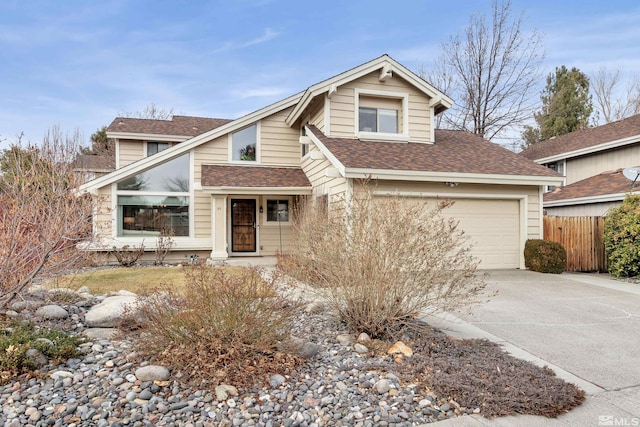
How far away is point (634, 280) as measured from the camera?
9.38m

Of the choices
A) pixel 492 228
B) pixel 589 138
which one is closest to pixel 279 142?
pixel 492 228

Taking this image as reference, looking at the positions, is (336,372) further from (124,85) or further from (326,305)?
(124,85)

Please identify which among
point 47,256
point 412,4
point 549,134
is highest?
point 412,4

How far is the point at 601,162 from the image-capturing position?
1644 cm

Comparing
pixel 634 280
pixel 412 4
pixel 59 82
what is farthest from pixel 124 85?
pixel 634 280

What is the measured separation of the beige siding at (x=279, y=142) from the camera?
13.6 m

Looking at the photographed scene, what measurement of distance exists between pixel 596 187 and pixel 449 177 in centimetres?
892

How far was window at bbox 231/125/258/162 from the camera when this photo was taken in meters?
13.2

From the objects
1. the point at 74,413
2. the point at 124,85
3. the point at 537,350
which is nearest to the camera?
the point at 74,413

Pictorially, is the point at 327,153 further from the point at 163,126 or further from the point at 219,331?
the point at 163,126

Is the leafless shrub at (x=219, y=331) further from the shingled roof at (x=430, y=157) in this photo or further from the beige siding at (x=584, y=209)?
the beige siding at (x=584, y=209)

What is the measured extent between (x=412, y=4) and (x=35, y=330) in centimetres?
1477

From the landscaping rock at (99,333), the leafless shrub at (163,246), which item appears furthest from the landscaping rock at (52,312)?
the leafless shrub at (163,246)

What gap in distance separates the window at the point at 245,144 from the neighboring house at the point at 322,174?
0.04 m
